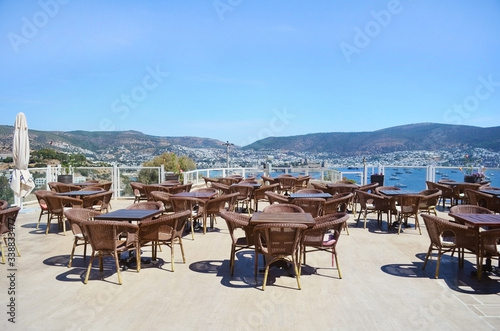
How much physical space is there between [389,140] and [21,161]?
2144cm

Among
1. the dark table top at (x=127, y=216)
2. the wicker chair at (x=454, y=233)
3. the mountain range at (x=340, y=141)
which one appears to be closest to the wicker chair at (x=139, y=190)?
the dark table top at (x=127, y=216)

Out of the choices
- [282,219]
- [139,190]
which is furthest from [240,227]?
[139,190]

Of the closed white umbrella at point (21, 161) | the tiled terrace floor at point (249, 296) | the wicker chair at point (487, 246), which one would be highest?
the closed white umbrella at point (21, 161)

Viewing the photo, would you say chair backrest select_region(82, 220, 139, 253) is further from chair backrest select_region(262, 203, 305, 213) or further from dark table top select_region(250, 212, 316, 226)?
chair backrest select_region(262, 203, 305, 213)

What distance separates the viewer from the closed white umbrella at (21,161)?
273 inches

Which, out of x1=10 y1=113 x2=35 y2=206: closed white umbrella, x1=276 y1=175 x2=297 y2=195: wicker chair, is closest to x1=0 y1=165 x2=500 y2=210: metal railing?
x1=276 y1=175 x2=297 y2=195: wicker chair

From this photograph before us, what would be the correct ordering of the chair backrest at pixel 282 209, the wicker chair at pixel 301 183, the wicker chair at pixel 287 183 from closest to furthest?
the chair backrest at pixel 282 209 → the wicker chair at pixel 287 183 → the wicker chair at pixel 301 183

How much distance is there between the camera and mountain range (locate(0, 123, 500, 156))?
18578 millimetres

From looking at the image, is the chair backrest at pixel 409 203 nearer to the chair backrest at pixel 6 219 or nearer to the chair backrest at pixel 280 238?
the chair backrest at pixel 280 238

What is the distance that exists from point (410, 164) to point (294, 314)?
10328mm

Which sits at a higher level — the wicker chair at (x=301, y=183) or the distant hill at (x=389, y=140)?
the distant hill at (x=389, y=140)

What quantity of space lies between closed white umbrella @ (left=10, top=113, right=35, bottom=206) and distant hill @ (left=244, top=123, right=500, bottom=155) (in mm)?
17455

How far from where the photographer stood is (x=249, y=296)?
142 inches

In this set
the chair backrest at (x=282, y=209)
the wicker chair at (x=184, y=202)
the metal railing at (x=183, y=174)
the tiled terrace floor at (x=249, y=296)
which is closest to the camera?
the tiled terrace floor at (x=249, y=296)
